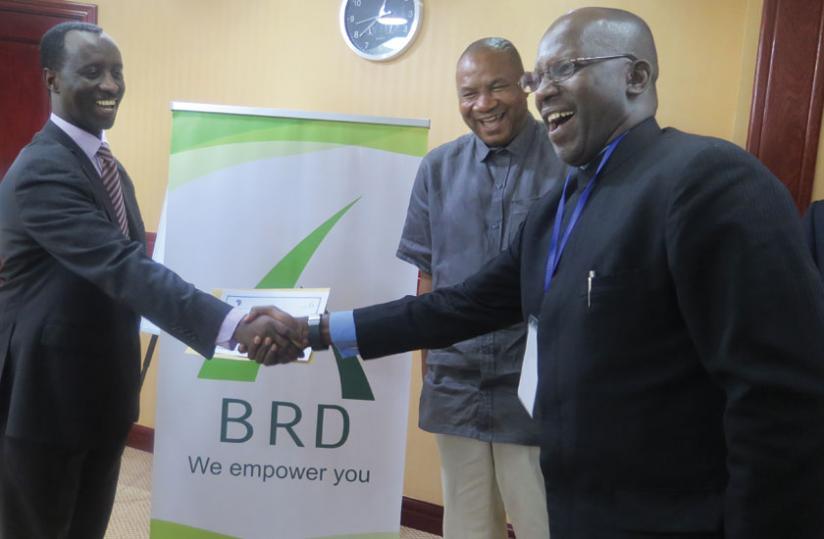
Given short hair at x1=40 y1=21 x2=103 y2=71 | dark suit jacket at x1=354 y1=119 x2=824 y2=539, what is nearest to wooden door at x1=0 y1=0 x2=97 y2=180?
short hair at x1=40 y1=21 x2=103 y2=71

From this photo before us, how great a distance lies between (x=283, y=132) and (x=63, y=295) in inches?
32.8

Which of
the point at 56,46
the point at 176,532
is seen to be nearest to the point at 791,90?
the point at 56,46

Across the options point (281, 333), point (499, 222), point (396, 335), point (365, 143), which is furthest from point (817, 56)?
point (281, 333)

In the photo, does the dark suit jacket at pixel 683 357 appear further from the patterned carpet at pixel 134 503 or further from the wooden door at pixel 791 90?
the patterned carpet at pixel 134 503

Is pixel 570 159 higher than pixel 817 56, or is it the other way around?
pixel 817 56

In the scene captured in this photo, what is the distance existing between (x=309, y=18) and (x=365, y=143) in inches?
55.3

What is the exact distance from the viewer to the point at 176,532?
7.86 feet

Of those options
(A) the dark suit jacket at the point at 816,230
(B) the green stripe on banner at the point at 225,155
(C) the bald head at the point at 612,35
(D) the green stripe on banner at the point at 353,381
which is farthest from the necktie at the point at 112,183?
(A) the dark suit jacket at the point at 816,230

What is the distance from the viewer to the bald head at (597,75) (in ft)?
4.09

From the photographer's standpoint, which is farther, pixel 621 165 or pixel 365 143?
pixel 365 143

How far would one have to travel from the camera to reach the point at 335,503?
237cm

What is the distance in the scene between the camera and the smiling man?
1.87 meters

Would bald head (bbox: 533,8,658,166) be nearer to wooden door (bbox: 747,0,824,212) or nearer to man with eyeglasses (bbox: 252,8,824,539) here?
man with eyeglasses (bbox: 252,8,824,539)

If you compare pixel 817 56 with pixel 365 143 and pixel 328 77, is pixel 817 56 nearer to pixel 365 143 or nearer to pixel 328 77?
pixel 365 143
